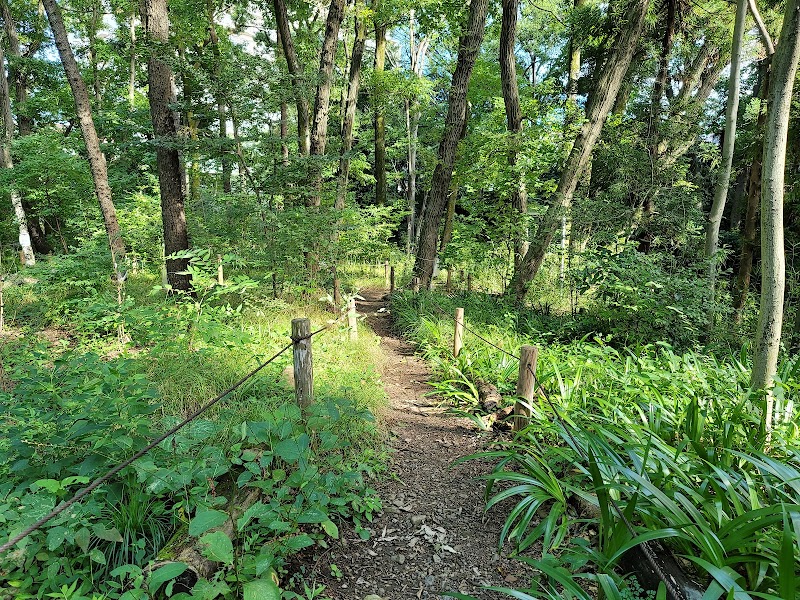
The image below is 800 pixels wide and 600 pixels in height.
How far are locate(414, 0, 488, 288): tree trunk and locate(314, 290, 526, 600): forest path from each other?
17.6 feet

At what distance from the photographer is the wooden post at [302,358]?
9.84ft

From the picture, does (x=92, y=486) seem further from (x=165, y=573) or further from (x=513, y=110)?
(x=513, y=110)

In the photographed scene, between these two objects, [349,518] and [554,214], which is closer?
[349,518]

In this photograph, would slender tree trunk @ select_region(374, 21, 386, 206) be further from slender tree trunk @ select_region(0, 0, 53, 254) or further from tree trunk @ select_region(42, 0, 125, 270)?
slender tree trunk @ select_region(0, 0, 53, 254)

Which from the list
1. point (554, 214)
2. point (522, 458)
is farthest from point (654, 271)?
point (522, 458)

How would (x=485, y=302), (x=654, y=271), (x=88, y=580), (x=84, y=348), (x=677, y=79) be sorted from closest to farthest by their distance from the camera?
(x=88, y=580)
(x=84, y=348)
(x=654, y=271)
(x=485, y=302)
(x=677, y=79)

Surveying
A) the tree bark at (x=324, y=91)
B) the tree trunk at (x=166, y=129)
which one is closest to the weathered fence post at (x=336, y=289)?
the tree bark at (x=324, y=91)

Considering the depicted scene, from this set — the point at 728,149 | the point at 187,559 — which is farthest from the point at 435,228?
the point at 187,559

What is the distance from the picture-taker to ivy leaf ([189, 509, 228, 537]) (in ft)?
5.45

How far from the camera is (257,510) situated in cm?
193

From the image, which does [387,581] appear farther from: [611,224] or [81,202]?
[81,202]

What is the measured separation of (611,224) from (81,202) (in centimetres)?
1136

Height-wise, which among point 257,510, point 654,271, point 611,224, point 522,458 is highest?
point 611,224

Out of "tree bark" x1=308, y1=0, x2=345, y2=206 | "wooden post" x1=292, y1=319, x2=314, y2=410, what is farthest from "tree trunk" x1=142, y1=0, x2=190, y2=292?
"wooden post" x1=292, y1=319, x2=314, y2=410
